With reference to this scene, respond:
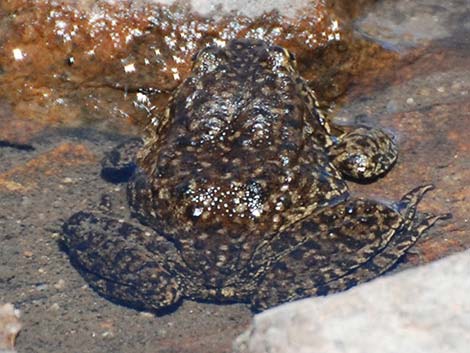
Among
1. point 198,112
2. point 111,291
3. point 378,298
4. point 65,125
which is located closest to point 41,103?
point 65,125

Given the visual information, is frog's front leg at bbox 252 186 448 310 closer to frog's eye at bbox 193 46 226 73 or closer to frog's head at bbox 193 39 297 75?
frog's head at bbox 193 39 297 75

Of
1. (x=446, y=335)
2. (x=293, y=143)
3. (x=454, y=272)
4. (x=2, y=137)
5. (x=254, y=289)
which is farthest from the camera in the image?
(x=2, y=137)

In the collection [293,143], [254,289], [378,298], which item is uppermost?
[378,298]

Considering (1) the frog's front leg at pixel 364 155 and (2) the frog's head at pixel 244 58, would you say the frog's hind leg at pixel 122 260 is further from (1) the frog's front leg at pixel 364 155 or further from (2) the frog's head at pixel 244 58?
(1) the frog's front leg at pixel 364 155

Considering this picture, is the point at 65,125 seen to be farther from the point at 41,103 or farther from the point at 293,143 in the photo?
the point at 293,143

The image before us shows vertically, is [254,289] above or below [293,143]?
below

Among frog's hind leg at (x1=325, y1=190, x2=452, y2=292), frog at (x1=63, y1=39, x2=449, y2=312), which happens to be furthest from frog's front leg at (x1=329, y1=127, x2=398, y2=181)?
frog's hind leg at (x1=325, y1=190, x2=452, y2=292)

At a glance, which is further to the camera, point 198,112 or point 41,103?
point 41,103

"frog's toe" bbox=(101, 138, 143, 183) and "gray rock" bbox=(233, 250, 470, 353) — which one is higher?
"gray rock" bbox=(233, 250, 470, 353)
